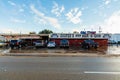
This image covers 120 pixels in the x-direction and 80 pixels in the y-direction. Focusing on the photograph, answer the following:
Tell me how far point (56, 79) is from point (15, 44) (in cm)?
3845

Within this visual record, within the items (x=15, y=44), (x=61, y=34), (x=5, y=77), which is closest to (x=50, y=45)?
(x=15, y=44)

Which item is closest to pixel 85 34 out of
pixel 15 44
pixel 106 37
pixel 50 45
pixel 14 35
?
pixel 106 37

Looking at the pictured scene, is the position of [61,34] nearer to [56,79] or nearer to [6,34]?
[6,34]

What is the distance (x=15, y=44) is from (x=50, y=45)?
7.53 m

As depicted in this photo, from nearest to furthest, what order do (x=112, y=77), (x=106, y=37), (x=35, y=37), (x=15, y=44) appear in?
(x=112, y=77) → (x=15, y=44) → (x=106, y=37) → (x=35, y=37)

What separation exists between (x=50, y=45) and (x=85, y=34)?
1691 cm

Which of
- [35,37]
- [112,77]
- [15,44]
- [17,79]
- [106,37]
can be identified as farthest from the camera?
[35,37]

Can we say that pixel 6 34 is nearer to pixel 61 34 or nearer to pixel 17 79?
pixel 61 34

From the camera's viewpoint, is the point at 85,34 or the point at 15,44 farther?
the point at 85,34

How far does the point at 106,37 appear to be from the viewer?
5831cm

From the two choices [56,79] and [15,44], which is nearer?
[56,79]

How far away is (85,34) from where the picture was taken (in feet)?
194

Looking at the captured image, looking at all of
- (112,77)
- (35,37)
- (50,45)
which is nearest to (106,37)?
(50,45)

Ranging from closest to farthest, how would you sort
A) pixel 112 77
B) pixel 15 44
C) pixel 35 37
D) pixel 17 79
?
pixel 17 79
pixel 112 77
pixel 15 44
pixel 35 37
